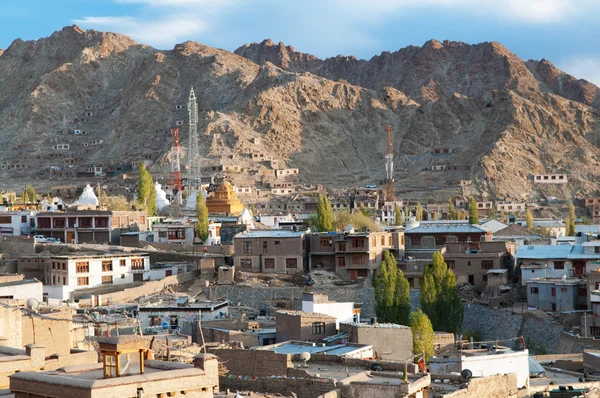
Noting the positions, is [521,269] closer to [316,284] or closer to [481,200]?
[316,284]

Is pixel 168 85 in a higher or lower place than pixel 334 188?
higher

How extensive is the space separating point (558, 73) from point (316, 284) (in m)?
→ 153

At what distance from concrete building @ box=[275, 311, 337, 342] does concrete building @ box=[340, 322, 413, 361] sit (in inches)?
53.8

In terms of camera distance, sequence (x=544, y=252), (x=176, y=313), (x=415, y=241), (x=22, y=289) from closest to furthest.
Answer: (x=22, y=289)
(x=176, y=313)
(x=544, y=252)
(x=415, y=241)

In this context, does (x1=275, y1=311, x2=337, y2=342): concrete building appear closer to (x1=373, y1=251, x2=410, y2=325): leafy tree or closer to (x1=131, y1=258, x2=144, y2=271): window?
(x1=373, y1=251, x2=410, y2=325): leafy tree

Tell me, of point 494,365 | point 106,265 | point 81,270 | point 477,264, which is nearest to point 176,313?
point 81,270

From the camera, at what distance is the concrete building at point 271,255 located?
49.1 m

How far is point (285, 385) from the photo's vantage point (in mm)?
17844

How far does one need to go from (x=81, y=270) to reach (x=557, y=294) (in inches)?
766

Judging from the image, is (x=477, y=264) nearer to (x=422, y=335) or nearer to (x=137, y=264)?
(x=137, y=264)

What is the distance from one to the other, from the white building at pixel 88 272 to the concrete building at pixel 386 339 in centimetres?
1968

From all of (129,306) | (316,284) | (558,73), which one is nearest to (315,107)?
(558,73)

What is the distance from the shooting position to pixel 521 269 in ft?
154

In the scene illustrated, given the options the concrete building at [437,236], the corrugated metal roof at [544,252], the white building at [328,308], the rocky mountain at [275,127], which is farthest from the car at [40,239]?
the rocky mountain at [275,127]
